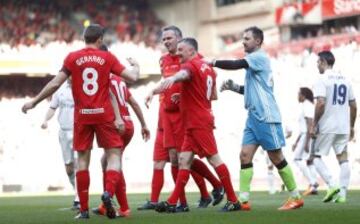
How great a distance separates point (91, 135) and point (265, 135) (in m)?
2.26

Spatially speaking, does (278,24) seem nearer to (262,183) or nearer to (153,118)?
(153,118)

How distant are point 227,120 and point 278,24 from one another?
16321 mm

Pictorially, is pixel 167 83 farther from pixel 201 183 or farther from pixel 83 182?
pixel 201 183

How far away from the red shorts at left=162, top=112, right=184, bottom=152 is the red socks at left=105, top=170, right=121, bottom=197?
1.79 metres

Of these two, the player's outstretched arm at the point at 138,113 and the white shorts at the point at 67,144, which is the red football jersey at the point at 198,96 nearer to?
the player's outstretched arm at the point at 138,113

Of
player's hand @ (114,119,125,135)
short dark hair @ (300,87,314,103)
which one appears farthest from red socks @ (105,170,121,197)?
short dark hair @ (300,87,314,103)

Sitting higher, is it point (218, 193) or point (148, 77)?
point (148, 77)

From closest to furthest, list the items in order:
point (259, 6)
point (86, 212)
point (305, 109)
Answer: point (86, 212), point (305, 109), point (259, 6)

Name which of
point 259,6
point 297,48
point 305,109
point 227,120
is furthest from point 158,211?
point 259,6

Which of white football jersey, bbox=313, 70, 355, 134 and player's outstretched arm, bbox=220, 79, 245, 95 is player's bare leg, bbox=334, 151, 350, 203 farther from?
player's outstretched arm, bbox=220, 79, 245, 95

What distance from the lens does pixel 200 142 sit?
13.6 metres

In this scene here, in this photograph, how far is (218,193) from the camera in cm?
1520

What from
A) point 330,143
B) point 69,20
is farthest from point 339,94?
point 69,20

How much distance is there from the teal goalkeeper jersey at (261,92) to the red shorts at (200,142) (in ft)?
2.12
